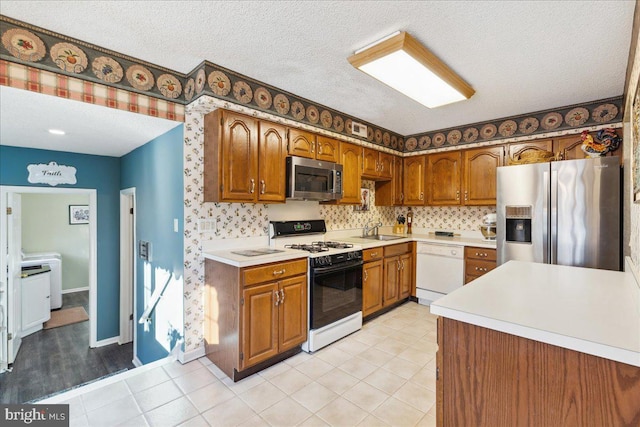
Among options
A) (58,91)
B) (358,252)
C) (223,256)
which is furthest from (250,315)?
(58,91)

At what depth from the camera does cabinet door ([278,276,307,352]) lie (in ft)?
8.29

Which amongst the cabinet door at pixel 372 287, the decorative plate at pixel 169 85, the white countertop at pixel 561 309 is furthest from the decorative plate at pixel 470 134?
the decorative plate at pixel 169 85

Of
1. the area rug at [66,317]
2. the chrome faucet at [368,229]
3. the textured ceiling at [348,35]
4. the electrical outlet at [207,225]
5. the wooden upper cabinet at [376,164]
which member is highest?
Answer: the textured ceiling at [348,35]

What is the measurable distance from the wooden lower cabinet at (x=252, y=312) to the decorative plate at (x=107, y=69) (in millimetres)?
1576

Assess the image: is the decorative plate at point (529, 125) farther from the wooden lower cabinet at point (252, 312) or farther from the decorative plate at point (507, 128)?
the wooden lower cabinet at point (252, 312)

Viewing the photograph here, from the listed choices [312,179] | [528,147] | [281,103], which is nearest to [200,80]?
[281,103]

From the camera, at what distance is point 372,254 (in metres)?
3.43

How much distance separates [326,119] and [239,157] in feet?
4.18

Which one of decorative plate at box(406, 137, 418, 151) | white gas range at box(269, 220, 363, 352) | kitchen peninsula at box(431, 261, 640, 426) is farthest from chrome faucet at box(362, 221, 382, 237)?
kitchen peninsula at box(431, 261, 640, 426)

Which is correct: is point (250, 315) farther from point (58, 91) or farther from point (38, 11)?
point (38, 11)

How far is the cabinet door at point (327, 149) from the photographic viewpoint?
3.25 meters

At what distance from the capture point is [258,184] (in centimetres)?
266

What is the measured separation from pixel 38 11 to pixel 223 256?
1880 millimetres

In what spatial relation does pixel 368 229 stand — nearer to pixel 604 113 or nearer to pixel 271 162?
pixel 271 162
